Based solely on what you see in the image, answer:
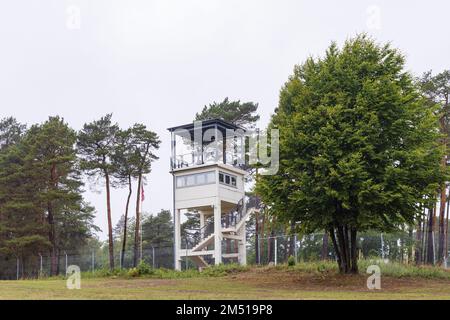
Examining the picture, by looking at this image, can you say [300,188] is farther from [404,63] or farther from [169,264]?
[169,264]

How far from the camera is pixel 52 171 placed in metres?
49.7

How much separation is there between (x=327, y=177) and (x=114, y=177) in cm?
3068

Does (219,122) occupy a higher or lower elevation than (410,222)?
higher

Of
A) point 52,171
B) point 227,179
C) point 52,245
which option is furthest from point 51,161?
point 227,179

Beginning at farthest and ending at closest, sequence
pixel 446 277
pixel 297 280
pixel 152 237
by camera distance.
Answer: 1. pixel 152 237
2. pixel 446 277
3. pixel 297 280

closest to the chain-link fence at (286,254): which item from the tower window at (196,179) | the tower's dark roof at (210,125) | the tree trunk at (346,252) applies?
the tower window at (196,179)

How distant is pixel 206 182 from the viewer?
3897 centimetres

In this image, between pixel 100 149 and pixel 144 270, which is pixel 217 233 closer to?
pixel 144 270

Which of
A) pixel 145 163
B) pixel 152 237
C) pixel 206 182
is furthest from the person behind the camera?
pixel 152 237

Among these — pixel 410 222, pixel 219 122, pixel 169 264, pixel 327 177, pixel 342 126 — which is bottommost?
pixel 169 264

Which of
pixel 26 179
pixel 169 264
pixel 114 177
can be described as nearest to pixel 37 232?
pixel 26 179

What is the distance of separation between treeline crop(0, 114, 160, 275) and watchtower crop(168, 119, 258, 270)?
26.2 ft

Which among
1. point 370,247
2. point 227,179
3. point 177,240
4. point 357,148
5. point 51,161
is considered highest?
point 51,161

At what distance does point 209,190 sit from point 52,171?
17560 mm
